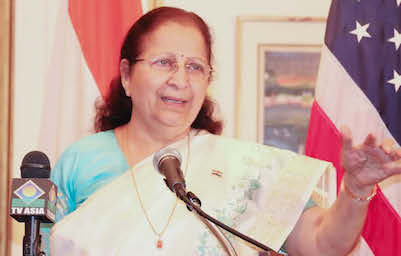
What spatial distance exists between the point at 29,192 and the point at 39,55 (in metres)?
1.78

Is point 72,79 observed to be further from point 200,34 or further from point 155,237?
point 155,237

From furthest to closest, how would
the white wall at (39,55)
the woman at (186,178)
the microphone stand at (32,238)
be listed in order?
the white wall at (39,55) < the woman at (186,178) < the microphone stand at (32,238)

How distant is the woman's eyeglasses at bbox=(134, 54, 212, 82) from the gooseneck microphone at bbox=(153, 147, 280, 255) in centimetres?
59

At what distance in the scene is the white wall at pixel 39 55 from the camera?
2904 mm

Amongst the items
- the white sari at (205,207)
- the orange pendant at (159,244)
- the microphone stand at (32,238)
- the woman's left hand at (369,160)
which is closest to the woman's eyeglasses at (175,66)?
the white sari at (205,207)

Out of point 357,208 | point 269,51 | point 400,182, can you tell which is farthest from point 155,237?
point 269,51

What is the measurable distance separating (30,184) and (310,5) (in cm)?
212

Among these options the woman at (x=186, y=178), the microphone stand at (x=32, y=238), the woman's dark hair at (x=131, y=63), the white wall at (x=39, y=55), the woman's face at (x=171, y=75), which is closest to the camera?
the microphone stand at (x=32, y=238)

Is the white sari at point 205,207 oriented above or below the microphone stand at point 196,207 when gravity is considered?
below

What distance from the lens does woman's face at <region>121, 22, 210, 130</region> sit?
189 cm

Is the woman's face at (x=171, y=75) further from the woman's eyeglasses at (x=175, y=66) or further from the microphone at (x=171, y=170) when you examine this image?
the microphone at (x=171, y=170)

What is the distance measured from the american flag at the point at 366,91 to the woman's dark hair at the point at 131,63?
20.4 inches

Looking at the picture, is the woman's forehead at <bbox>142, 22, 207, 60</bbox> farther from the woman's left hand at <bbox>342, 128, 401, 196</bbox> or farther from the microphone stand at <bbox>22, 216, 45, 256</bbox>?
the microphone stand at <bbox>22, 216, 45, 256</bbox>

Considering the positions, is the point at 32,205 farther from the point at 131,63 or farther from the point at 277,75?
the point at 277,75
